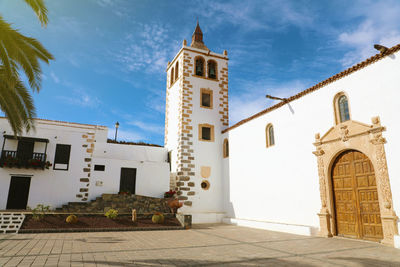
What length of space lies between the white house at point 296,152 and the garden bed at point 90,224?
161 inches

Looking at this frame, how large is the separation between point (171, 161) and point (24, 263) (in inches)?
515

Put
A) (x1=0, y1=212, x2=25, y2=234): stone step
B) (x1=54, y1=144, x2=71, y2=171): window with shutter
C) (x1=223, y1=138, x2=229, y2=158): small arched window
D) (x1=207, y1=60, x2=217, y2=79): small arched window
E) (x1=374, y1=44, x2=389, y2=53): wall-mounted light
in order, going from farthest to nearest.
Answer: (x1=207, y1=60, x2=217, y2=79): small arched window < (x1=223, y1=138, x2=229, y2=158): small arched window < (x1=54, y1=144, x2=71, y2=171): window with shutter < (x1=0, y1=212, x2=25, y2=234): stone step < (x1=374, y1=44, x2=389, y2=53): wall-mounted light

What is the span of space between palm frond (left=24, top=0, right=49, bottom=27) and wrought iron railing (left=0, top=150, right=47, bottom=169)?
394 inches

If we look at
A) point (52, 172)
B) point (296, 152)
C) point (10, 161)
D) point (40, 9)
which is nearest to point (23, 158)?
point (10, 161)

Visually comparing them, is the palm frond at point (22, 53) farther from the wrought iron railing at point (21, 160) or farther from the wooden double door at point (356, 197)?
the wooden double door at point (356, 197)

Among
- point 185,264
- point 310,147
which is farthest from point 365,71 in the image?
point 185,264

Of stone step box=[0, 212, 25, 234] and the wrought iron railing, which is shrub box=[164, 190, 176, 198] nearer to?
the wrought iron railing

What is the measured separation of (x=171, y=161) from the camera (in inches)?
706

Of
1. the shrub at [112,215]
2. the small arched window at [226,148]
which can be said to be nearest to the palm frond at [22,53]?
the shrub at [112,215]

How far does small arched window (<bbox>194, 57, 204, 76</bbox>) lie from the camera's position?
58.8 feet

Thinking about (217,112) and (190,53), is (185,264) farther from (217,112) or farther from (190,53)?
(190,53)

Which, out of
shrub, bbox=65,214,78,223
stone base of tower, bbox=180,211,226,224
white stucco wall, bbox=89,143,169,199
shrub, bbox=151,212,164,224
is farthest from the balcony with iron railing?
stone base of tower, bbox=180,211,226,224

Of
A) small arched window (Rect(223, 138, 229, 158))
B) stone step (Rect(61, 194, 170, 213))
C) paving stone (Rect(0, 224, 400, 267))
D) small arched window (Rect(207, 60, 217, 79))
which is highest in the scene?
small arched window (Rect(207, 60, 217, 79))

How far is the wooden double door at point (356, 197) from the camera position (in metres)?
8.20
